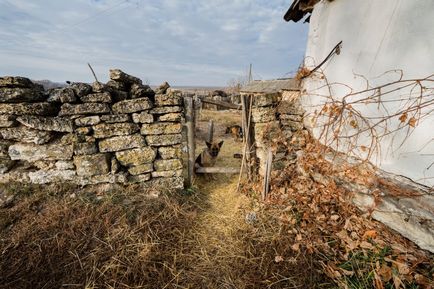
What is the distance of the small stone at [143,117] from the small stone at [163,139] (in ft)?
0.95

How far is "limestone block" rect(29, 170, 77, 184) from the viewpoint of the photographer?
3645mm

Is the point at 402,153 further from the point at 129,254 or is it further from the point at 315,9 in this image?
the point at 129,254

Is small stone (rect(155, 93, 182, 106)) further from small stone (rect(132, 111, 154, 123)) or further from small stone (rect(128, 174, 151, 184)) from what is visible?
small stone (rect(128, 174, 151, 184))

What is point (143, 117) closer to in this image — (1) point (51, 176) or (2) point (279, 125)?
(1) point (51, 176)

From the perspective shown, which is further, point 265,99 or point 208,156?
point 208,156

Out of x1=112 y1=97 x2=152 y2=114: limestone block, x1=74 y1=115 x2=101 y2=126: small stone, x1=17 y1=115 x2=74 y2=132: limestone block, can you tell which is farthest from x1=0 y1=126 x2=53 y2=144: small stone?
x1=112 y1=97 x2=152 y2=114: limestone block

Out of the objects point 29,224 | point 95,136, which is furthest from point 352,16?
point 29,224

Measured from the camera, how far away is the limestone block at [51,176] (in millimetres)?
3645

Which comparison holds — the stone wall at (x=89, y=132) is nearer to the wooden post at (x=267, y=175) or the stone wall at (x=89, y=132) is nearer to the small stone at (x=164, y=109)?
the small stone at (x=164, y=109)

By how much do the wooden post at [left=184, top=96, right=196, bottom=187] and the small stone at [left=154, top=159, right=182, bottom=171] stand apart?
42 cm

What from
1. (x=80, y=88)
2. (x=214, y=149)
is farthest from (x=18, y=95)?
(x=214, y=149)

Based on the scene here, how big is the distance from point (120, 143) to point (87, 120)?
61 centimetres

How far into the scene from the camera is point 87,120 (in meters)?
3.53

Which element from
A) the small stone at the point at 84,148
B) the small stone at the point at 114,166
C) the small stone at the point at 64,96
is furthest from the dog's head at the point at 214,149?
the small stone at the point at 64,96
